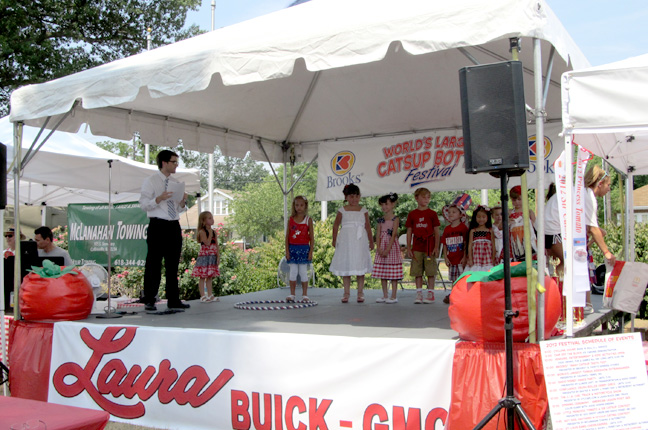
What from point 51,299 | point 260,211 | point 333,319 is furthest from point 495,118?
point 260,211

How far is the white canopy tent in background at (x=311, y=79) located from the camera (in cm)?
381

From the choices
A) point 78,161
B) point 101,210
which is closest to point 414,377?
point 78,161

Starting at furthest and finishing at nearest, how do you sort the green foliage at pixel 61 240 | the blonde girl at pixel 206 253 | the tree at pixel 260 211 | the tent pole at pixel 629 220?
the tree at pixel 260 211 < the green foliage at pixel 61 240 < the blonde girl at pixel 206 253 < the tent pole at pixel 629 220

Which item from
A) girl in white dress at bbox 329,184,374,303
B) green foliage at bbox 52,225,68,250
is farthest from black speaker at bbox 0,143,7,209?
green foliage at bbox 52,225,68,250

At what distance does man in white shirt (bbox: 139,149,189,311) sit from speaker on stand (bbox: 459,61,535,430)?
3.82m

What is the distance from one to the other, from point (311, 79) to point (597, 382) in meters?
5.71

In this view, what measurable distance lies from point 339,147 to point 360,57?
5.27 m

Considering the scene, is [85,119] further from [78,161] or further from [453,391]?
[453,391]

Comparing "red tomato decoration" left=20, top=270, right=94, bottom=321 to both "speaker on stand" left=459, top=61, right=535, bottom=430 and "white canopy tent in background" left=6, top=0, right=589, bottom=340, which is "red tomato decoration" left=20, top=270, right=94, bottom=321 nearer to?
"white canopy tent in background" left=6, top=0, right=589, bottom=340

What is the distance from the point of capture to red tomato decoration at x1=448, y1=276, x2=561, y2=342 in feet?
11.7

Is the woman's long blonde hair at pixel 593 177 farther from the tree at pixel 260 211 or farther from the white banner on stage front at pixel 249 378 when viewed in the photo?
the tree at pixel 260 211

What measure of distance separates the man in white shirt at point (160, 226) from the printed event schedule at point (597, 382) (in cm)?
439

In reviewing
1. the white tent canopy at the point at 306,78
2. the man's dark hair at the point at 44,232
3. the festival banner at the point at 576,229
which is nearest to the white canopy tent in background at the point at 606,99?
the festival banner at the point at 576,229

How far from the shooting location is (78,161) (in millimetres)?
8570
